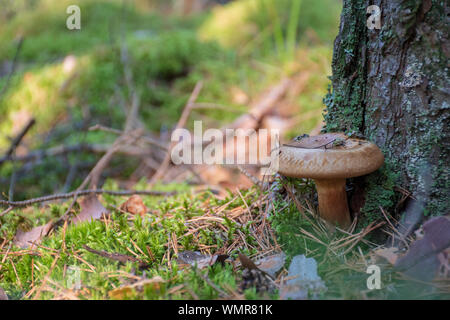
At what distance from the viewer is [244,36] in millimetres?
6930

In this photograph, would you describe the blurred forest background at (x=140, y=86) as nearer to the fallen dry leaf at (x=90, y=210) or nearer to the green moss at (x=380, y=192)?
the fallen dry leaf at (x=90, y=210)

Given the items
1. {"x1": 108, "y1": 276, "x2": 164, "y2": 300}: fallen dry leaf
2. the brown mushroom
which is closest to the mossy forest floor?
{"x1": 108, "y1": 276, "x2": 164, "y2": 300}: fallen dry leaf

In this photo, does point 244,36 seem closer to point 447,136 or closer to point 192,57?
point 192,57

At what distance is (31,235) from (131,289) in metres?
1.08

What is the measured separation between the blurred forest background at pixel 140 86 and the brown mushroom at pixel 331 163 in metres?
2.36

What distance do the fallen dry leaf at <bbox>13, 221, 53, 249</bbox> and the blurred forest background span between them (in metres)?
1.71

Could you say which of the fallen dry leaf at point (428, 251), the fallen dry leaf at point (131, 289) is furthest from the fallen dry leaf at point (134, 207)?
the fallen dry leaf at point (428, 251)

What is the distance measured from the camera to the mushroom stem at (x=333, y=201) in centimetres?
165

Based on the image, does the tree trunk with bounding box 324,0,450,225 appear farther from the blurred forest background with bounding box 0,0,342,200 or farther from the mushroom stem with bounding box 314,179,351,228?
the blurred forest background with bounding box 0,0,342,200

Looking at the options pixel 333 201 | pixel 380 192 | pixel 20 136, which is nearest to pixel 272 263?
pixel 333 201

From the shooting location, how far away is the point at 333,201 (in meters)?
1.70

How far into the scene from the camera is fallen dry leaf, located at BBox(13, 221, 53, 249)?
6.64 feet

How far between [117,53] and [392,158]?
190 inches
